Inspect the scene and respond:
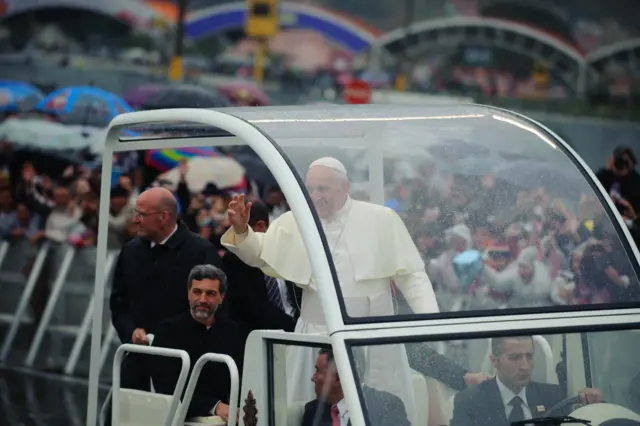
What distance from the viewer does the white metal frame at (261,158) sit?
5.43 metres

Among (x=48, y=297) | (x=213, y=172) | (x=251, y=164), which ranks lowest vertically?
(x=48, y=297)

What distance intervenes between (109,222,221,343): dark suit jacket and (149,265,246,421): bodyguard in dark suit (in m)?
0.26

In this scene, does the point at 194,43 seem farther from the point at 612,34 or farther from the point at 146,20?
the point at 612,34

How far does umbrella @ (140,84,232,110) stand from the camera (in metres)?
18.3

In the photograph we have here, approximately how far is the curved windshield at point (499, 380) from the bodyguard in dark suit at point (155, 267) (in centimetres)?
194

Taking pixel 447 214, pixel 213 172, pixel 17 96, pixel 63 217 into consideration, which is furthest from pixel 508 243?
pixel 17 96

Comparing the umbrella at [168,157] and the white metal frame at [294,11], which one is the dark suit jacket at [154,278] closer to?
the umbrella at [168,157]

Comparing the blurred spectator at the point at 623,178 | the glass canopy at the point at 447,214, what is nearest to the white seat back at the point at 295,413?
the glass canopy at the point at 447,214

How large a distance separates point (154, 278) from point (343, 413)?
2.22 metres

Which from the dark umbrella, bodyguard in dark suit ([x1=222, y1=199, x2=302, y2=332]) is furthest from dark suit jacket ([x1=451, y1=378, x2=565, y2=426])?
the dark umbrella

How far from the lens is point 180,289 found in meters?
7.34

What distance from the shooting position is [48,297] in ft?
50.8

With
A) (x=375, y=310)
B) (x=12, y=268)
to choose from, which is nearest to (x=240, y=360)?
(x=375, y=310)

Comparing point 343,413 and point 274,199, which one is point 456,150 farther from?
point 274,199
